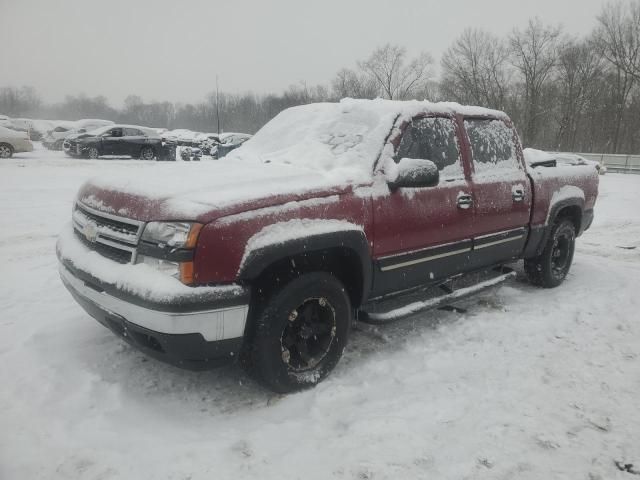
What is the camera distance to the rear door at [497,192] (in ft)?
13.4

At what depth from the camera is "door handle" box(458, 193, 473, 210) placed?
3.82 m

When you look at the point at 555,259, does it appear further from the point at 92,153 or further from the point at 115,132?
the point at 115,132

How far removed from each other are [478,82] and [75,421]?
53.4 m

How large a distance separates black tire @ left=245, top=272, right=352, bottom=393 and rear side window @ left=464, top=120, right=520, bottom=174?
1.89 m

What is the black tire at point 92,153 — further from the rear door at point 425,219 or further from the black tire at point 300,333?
the black tire at point 300,333

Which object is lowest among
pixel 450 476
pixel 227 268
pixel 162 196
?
pixel 450 476

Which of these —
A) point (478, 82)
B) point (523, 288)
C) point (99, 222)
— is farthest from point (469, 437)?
point (478, 82)

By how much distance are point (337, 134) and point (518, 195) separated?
189cm

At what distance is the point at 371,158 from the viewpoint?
3365mm

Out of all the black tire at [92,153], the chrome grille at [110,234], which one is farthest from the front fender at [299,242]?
the black tire at [92,153]

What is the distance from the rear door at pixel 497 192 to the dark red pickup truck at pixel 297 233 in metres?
0.02

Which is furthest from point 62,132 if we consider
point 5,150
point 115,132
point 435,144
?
point 435,144

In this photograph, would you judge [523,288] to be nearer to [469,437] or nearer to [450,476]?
[469,437]

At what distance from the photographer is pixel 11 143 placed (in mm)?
19281
